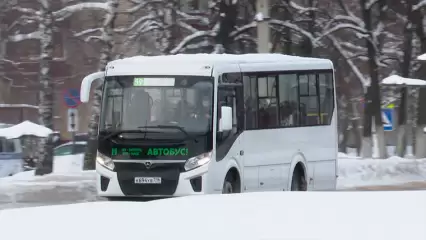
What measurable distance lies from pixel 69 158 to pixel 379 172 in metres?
14.6

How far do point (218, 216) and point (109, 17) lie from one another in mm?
19540

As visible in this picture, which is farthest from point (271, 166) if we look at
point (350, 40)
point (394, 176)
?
point (350, 40)

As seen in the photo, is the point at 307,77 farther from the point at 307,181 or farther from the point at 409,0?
the point at 409,0

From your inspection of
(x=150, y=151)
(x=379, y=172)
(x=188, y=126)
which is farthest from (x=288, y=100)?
(x=379, y=172)

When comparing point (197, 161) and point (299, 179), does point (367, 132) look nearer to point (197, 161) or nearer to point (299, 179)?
point (299, 179)

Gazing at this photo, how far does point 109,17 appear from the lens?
28.0m

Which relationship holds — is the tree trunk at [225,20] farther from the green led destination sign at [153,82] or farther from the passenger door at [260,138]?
the green led destination sign at [153,82]

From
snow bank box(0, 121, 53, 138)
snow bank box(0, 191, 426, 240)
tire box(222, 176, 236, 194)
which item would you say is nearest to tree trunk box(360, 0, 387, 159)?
snow bank box(0, 121, 53, 138)

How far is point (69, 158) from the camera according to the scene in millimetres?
38562

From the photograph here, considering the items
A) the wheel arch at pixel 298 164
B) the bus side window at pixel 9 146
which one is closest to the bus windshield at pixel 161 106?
the wheel arch at pixel 298 164

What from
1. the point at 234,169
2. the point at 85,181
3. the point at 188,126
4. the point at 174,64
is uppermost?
the point at 174,64

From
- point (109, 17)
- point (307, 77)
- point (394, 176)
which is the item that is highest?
point (109, 17)

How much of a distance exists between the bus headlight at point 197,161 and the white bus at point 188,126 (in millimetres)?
16

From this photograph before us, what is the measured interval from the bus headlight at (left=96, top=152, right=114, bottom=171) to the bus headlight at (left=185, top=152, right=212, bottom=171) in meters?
1.32
